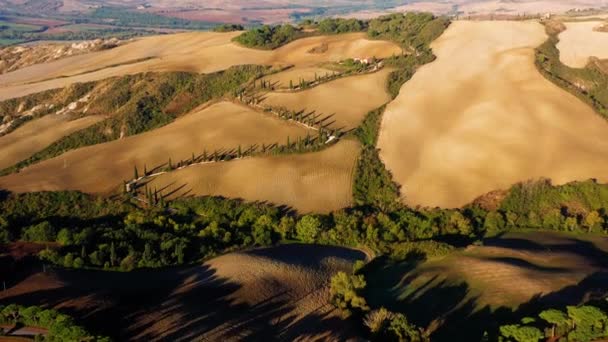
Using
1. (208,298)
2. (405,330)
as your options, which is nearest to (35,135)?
(208,298)

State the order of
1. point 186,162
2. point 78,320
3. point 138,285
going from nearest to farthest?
point 78,320
point 138,285
point 186,162

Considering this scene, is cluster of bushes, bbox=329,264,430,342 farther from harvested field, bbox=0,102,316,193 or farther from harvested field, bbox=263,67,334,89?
harvested field, bbox=263,67,334,89

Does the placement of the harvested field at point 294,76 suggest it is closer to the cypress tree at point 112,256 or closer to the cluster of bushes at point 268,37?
the cluster of bushes at point 268,37

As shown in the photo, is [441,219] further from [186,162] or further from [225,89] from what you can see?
[225,89]

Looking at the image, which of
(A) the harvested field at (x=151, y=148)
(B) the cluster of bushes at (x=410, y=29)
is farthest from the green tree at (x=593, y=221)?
(B) the cluster of bushes at (x=410, y=29)

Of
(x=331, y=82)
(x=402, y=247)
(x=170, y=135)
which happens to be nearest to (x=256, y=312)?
(x=402, y=247)
